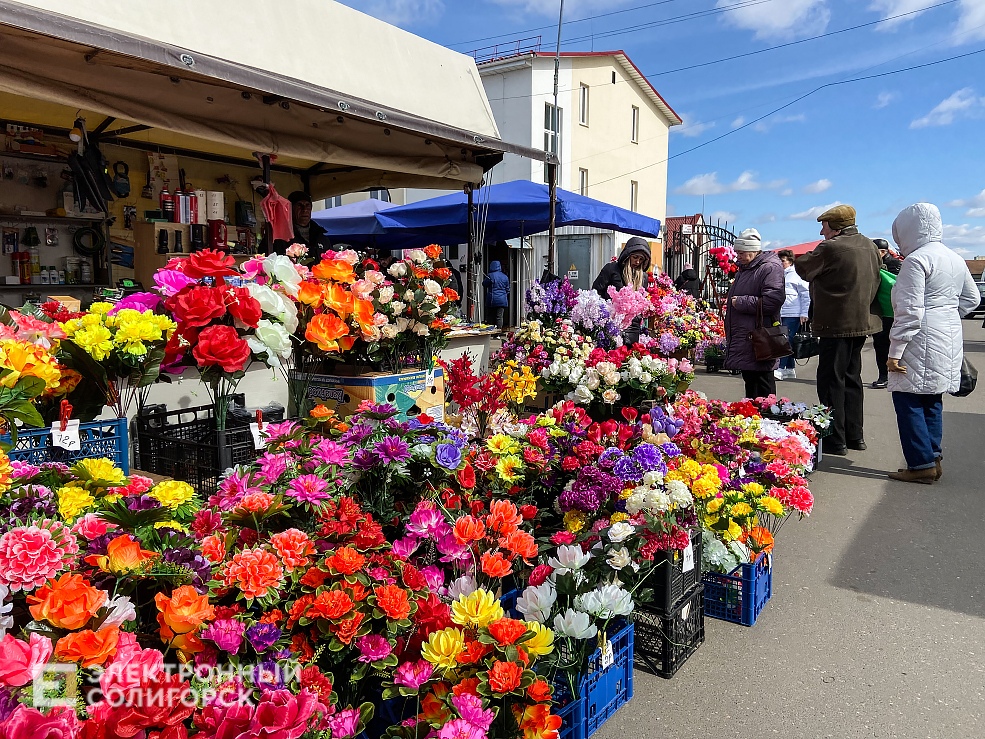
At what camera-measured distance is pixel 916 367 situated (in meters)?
4.76

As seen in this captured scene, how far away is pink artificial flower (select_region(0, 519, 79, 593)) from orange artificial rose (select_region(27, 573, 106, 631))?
3 cm

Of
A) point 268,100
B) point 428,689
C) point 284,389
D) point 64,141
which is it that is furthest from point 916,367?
point 64,141

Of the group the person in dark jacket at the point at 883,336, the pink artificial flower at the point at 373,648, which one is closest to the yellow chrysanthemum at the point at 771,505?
the pink artificial flower at the point at 373,648

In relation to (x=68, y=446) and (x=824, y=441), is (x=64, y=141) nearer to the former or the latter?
(x=68, y=446)

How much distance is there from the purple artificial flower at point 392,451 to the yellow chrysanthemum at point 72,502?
27.3 inches

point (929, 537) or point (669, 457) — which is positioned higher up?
point (669, 457)

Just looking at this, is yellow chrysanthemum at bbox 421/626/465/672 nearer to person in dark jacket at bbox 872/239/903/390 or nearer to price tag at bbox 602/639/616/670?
price tag at bbox 602/639/616/670

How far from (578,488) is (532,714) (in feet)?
3.81

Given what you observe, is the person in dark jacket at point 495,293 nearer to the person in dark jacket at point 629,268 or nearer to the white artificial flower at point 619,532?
the person in dark jacket at point 629,268

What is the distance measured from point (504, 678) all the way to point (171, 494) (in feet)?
2.83

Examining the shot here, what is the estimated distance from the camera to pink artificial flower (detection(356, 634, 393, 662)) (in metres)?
1.46

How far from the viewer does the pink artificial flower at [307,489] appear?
1662 mm

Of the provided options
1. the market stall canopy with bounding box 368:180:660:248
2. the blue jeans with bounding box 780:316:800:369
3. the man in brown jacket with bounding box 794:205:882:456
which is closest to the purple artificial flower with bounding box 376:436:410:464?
the man in brown jacket with bounding box 794:205:882:456

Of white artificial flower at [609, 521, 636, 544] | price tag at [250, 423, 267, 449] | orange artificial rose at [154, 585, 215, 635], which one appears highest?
price tag at [250, 423, 267, 449]
